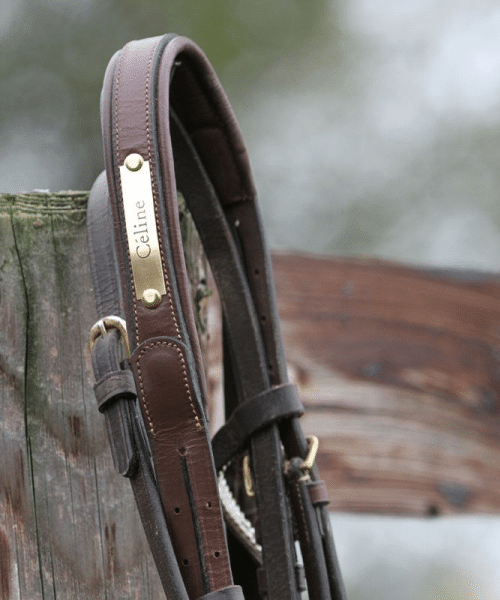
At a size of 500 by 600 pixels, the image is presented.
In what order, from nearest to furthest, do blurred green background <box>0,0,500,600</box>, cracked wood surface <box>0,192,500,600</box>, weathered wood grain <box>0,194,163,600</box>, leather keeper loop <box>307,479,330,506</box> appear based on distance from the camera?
weathered wood grain <box>0,194,163,600</box>
leather keeper loop <box>307,479,330,506</box>
cracked wood surface <box>0,192,500,600</box>
blurred green background <box>0,0,500,600</box>

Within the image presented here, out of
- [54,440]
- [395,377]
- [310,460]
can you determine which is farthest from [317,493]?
[395,377]

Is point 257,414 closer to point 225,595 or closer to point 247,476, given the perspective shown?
point 247,476

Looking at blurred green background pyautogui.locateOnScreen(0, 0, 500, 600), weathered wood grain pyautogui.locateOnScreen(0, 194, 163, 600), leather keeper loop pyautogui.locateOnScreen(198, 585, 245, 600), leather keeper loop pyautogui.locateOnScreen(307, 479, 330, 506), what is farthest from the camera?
blurred green background pyautogui.locateOnScreen(0, 0, 500, 600)

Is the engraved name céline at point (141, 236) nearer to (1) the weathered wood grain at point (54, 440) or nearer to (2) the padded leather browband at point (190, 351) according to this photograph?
(2) the padded leather browband at point (190, 351)

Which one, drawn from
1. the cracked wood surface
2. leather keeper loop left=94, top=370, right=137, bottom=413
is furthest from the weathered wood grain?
the cracked wood surface

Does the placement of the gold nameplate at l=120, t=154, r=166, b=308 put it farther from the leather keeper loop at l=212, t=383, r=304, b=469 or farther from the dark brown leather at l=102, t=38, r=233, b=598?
the leather keeper loop at l=212, t=383, r=304, b=469

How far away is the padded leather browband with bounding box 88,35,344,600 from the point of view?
1206 millimetres

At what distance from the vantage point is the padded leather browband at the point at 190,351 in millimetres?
1206

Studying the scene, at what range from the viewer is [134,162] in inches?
50.4

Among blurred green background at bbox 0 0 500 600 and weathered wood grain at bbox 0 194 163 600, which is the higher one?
blurred green background at bbox 0 0 500 600

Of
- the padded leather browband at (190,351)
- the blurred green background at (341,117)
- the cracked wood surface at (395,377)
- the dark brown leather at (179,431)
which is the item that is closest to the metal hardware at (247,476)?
the padded leather browband at (190,351)

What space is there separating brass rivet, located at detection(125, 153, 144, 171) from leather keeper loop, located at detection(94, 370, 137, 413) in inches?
10.0

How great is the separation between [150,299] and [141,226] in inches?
3.7

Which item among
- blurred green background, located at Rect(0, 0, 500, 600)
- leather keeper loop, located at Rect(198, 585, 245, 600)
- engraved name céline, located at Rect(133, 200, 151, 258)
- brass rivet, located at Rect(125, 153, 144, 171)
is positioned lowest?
leather keeper loop, located at Rect(198, 585, 245, 600)
